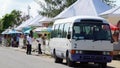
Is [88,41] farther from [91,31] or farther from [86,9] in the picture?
[86,9]

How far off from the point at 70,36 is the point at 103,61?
2.16 m

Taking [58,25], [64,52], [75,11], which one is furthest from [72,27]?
[75,11]

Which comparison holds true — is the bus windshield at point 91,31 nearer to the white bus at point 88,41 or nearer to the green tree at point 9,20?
the white bus at point 88,41

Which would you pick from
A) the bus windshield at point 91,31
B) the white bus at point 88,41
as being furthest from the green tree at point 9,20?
the bus windshield at point 91,31

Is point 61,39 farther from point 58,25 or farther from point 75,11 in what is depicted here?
point 75,11

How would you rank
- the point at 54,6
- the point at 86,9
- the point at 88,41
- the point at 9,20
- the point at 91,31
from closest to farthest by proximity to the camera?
1. the point at 88,41
2. the point at 91,31
3. the point at 86,9
4. the point at 54,6
5. the point at 9,20

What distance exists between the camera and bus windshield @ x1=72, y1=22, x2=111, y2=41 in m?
22.6

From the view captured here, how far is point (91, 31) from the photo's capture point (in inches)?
899

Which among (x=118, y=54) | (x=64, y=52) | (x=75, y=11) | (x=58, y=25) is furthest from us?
(x=75, y=11)

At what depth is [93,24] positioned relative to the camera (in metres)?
23.0

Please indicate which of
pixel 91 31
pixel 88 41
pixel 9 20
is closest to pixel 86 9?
pixel 91 31

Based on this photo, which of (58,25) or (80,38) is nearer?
(80,38)

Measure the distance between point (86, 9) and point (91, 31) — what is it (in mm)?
20698

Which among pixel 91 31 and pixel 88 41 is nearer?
pixel 88 41
